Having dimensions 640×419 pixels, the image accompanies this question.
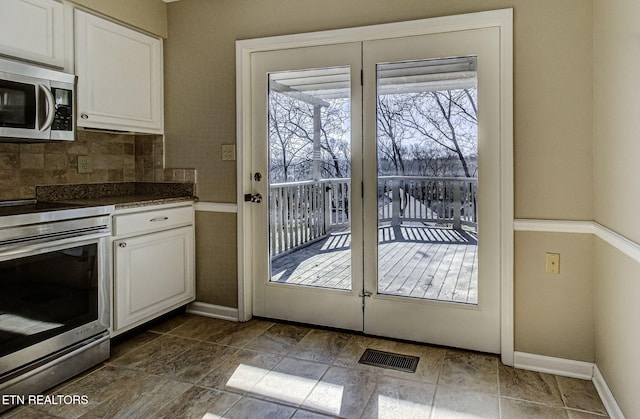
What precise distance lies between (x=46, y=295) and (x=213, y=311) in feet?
4.16

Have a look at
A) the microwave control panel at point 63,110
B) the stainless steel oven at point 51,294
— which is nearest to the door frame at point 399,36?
the stainless steel oven at point 51,294

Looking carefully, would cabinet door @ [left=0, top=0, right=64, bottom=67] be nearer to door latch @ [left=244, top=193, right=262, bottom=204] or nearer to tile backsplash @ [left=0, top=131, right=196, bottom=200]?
tile backsplash @ [left=0, top=131, right=196, bottom=200]

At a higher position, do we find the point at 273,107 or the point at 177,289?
the point at 273,107

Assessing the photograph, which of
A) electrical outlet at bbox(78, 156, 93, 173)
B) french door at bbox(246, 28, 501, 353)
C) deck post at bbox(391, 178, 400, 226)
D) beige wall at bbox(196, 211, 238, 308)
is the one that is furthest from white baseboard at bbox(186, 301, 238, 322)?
deck post at bbox(391, 178, 400, 226)

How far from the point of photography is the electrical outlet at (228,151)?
10.1ft

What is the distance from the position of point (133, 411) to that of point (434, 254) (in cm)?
185

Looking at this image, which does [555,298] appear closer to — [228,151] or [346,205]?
[346,205]

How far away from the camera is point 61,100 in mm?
2318

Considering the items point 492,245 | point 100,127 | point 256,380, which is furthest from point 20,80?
point 492,245

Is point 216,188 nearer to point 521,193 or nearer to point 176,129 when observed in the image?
point 176,129

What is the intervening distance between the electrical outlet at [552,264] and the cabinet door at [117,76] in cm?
282

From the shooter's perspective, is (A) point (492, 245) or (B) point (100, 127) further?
(B) point (100, 127)

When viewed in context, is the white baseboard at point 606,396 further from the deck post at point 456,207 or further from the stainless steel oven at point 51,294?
the stainless steel oven at point 51,294

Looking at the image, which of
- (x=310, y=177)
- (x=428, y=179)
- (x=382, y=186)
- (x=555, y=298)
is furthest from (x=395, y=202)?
(x=555, y=298)
